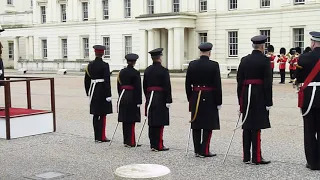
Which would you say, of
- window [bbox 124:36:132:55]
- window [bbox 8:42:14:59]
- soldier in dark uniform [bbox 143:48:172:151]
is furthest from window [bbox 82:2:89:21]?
soldier in dark uniform [bbox 143:48:172:151]

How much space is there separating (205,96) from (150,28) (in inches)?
1338

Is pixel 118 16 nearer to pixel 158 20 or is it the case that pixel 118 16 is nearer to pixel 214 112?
pixel 158 20

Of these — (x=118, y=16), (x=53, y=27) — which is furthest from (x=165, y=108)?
(x=53, y=27)

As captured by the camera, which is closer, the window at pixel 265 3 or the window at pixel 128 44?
the window at pixel 265 3

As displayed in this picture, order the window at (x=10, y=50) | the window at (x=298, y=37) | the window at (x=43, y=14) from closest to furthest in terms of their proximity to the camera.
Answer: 1. the window at (x=298, y=37)
2. the window at (x=43, y=14)
3. the window at (x=10, y=50)

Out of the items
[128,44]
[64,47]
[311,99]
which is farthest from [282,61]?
[64,47]

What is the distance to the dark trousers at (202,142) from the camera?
8.89m

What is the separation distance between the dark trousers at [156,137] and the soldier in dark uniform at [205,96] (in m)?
0.86

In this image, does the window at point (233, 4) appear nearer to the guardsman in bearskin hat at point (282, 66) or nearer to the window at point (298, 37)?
the window at point (298, 37)

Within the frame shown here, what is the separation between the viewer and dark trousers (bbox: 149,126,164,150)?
9586mm

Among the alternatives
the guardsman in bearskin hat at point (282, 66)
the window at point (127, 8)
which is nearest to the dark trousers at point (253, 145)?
the guardsman in bearskin hat at point (282, 66)

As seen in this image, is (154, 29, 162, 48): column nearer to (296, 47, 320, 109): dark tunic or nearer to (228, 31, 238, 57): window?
(228, 31, 238, 57): window

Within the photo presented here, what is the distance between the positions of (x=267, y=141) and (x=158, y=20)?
32.0 metres

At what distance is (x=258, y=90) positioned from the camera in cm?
833
